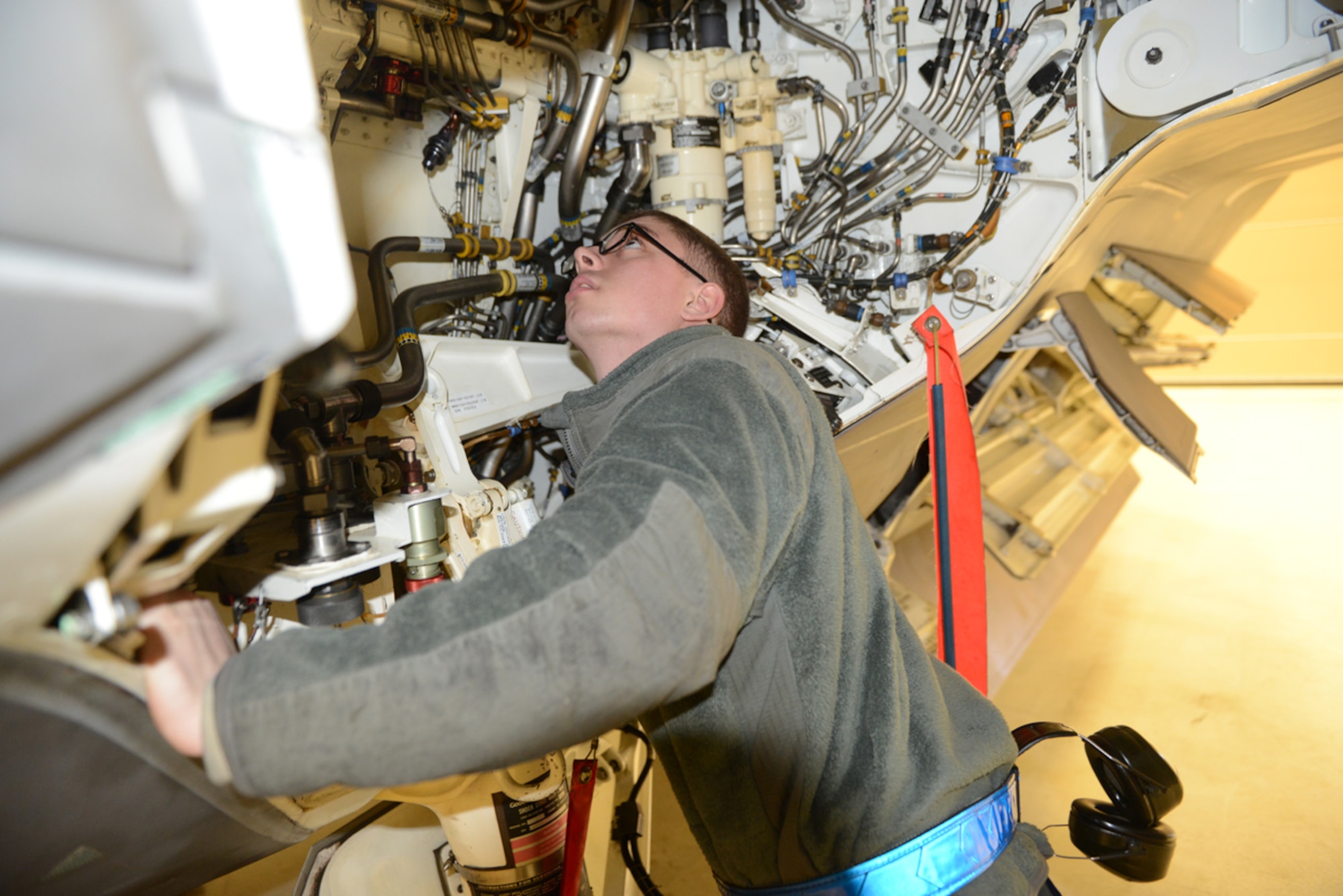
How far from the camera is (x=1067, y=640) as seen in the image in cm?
363

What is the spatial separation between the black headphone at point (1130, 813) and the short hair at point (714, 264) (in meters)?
1.11

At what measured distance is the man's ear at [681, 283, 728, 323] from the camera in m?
1.77

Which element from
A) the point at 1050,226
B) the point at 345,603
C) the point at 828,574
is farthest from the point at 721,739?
the point at 1050,226

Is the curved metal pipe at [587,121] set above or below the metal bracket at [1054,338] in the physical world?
above

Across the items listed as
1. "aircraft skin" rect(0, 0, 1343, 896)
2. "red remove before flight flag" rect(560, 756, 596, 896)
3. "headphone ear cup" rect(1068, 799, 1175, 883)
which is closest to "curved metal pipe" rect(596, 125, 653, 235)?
"aircraft skin" rect(0, 0, 1343, 896)

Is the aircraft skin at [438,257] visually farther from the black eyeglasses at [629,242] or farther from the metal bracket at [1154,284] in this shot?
the black eyeglasses at [629,242]

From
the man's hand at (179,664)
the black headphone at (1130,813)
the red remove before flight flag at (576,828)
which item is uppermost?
the man's hand at (179,664)

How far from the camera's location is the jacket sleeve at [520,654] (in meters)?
0.68

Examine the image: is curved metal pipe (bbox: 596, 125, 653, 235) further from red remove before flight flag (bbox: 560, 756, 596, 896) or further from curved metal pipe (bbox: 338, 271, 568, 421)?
red remove before flight flag (bbox: 560, 756, 596, 896)

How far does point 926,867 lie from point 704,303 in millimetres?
1164

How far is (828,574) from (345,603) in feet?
2.42

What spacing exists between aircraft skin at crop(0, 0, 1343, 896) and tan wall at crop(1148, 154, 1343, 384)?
4.06 feet

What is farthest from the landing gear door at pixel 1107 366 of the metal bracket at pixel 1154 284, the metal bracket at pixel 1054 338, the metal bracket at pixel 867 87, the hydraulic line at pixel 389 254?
the hydraulic line at pixel 389 254

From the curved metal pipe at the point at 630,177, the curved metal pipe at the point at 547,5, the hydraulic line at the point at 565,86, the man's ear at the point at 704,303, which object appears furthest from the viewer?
the curved metal pipe at the point at 630,177
